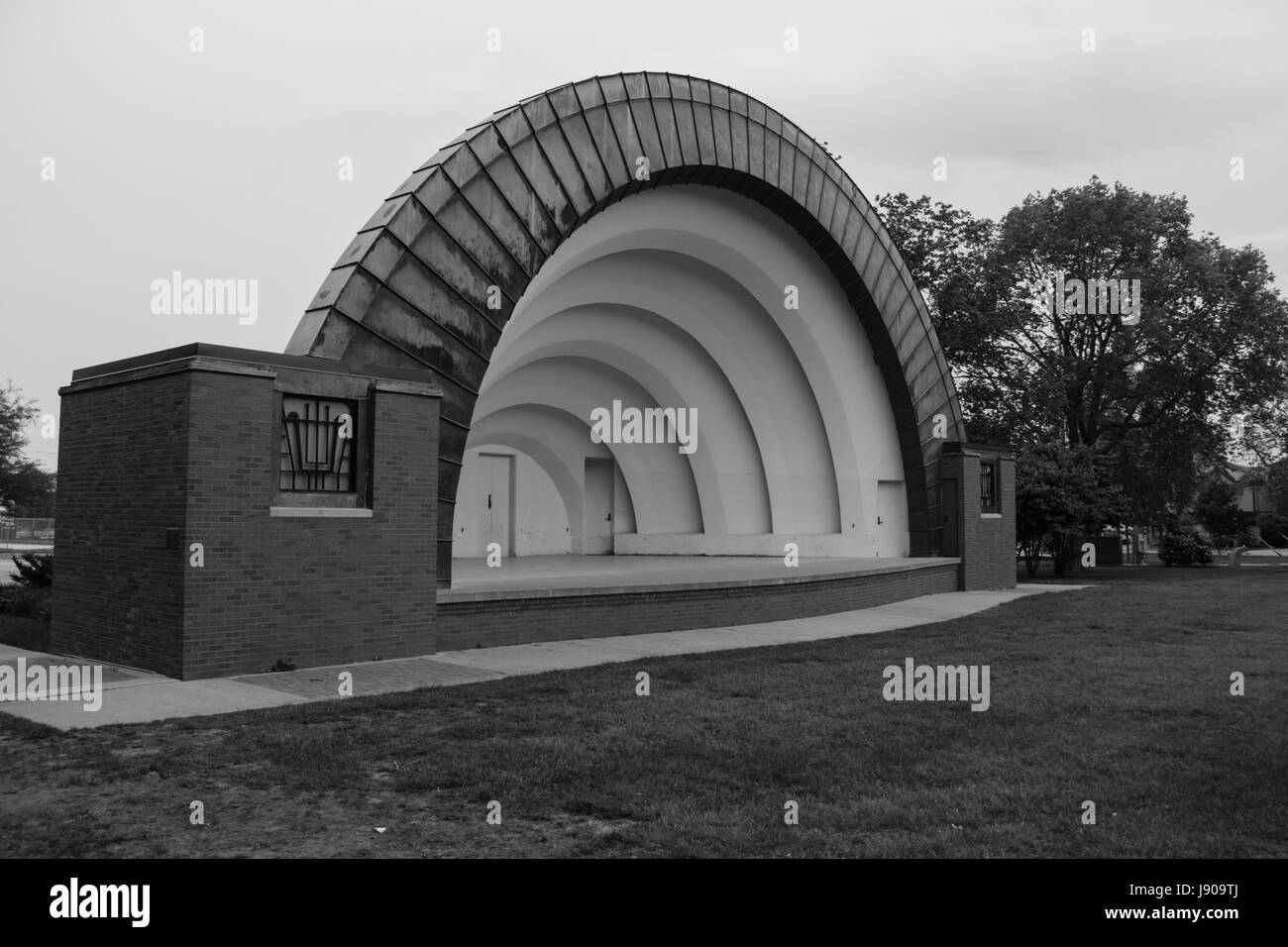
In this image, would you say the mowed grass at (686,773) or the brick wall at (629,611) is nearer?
the mowed grass at (686,773)

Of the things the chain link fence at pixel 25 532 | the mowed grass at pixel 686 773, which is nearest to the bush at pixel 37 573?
the mowed grass at pixel 686 773

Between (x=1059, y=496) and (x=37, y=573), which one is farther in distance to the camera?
(x=1059, y=496)

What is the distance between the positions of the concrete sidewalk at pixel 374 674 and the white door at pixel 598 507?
10613 millimetres

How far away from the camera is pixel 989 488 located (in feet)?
89.7

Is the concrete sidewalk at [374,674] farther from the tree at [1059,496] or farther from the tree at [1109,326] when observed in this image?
the tree at [1109,326]

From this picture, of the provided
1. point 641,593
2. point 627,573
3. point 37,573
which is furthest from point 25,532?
point 641,593

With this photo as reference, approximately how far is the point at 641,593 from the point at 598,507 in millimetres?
12501

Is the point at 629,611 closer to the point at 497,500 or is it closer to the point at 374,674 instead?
the point at 374,674

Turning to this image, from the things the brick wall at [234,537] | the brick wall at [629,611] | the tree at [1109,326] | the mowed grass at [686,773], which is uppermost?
the tree at [1109,326]

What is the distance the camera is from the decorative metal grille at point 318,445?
11102mm

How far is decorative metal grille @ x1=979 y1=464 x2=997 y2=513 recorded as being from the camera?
88.9 ft

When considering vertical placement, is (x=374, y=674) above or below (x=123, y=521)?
below

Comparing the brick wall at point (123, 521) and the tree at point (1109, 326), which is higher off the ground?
the tree at point (1109, 326)

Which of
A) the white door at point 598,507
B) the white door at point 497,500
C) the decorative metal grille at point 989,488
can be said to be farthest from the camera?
the white door at point 598,507
